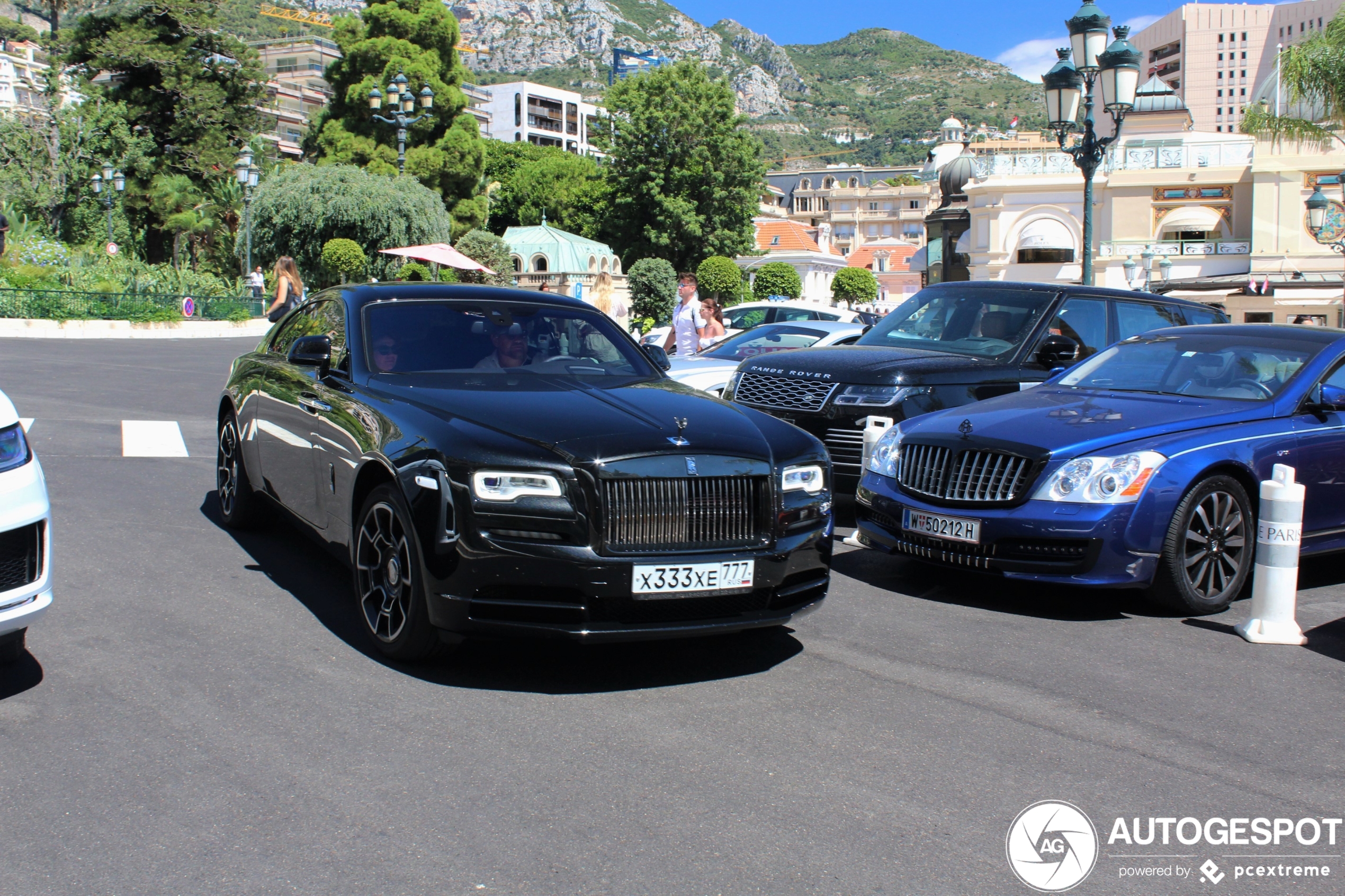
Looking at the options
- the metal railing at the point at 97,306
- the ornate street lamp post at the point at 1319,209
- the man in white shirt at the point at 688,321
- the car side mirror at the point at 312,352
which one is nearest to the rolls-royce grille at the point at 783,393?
the car side mirror at the point at 312,352

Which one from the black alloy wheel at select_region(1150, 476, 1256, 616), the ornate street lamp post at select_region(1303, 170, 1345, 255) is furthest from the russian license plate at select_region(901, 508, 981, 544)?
the ornate street lamp post at select_region(1303, 170, 1345, 255)

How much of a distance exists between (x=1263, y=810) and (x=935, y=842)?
1.08m

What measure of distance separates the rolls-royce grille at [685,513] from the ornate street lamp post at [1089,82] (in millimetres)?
10195

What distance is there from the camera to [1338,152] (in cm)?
5116

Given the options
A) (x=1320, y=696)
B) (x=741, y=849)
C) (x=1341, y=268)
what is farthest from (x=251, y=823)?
(x=1341, y=268)

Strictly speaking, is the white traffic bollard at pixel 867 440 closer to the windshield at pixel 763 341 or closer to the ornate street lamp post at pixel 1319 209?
the windshield at pixel 763 341

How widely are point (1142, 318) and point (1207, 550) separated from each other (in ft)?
12.4

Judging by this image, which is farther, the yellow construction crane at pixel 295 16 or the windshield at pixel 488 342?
the yellow construction crane at pixel 295 16

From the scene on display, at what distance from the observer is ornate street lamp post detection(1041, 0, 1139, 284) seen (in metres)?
13.9

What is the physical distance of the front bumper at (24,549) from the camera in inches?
158

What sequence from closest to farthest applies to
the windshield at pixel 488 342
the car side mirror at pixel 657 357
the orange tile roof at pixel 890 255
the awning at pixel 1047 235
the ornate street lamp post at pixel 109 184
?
the windshield at pixel 488 342, the car side mirror at pixel 657 357, the ornate street lamp post at pixel 109 184, the awning at pixel 1047 235, the orange tile roof at pixel 890 255

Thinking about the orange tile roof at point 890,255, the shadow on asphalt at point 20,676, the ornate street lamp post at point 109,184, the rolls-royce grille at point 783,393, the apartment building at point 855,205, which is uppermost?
the apartment building at point 855,205

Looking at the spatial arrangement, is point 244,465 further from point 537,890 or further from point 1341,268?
point 1341,268

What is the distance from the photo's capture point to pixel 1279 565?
559 centimetres
